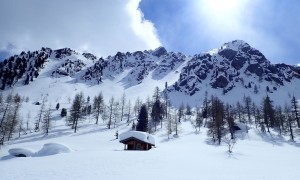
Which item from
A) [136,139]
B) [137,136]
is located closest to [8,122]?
[136,139]

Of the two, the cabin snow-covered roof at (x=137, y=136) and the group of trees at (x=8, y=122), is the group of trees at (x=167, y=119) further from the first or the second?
the cabin snow-covered roof at (x=137, y=136)

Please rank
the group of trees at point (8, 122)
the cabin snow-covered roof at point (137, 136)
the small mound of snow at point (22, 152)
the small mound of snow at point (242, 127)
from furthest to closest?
the small mound of snow at point (242, 127)
the group of trees at point (8, 122)
the cabin snow-covered roof at point (137, 136)
the small mound of snow at point (22, 152)

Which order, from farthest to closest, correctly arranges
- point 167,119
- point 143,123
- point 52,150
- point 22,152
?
point 167,119, point 143,123, point 22,152, point 52,150

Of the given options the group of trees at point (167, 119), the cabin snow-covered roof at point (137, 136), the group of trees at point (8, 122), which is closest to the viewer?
the cabin snow-covered roof at point (137, 136)

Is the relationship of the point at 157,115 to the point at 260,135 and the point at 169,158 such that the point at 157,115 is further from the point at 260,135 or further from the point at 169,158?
the point at 169,158

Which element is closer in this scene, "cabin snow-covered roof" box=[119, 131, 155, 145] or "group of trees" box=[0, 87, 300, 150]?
"cabin snow-covered roof" box=[119, 131, 155, 145]

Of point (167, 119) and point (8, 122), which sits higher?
point (167, 119)

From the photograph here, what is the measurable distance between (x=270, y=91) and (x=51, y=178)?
672ft

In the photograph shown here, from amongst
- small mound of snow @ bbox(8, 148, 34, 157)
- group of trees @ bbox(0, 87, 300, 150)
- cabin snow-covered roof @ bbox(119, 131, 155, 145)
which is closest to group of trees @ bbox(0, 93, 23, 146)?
group of trees @ bbox(0, 87, 300, 150)

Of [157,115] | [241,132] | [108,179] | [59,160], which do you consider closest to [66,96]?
[157,115]

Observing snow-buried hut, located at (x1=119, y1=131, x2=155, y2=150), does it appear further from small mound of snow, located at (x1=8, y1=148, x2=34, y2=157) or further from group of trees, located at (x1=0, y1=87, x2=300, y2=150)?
group of trees, located at (x1=0, y1=87, x2=300, y2=150)

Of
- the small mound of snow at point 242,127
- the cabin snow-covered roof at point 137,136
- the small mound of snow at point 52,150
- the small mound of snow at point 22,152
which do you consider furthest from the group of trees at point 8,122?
the small mound of snow at point 242,127

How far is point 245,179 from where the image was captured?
2000 cm

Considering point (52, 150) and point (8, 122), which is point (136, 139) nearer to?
point (52, 150)
